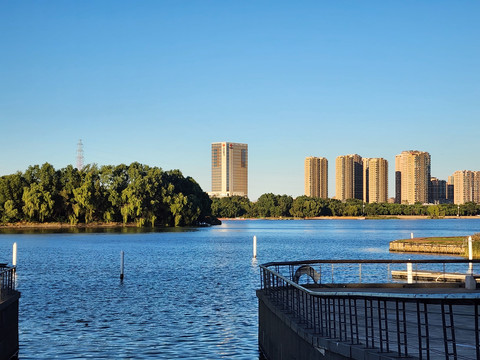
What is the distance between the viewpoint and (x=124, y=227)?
585 ft

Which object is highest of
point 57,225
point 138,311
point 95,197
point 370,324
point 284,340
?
point 95,197

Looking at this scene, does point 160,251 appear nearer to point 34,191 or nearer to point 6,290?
point 6,290

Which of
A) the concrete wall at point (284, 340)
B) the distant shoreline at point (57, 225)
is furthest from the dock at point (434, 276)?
the distant shoreline at point (57, 225)

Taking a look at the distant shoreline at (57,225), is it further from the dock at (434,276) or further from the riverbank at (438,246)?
the dock at (434,276)

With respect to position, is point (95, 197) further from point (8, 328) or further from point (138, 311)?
point (8, 328)

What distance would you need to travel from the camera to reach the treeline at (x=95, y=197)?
168 m

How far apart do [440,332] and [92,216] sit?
166396 millimetres

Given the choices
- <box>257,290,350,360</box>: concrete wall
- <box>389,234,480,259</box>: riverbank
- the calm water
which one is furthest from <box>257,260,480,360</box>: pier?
<box>389,234,480,259</box>: riverbank

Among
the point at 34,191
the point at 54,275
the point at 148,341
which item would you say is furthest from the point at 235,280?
the point at 34,191

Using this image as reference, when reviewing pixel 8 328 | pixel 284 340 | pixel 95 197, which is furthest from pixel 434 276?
pixel 95 197

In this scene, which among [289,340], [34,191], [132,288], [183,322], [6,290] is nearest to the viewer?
[289,340]

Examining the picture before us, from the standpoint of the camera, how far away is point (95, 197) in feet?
558

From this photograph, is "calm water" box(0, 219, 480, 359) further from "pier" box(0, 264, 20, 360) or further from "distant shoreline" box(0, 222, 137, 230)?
"distant shoreline" box(0, 222, 137, 230)

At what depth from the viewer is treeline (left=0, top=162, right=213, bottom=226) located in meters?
168
